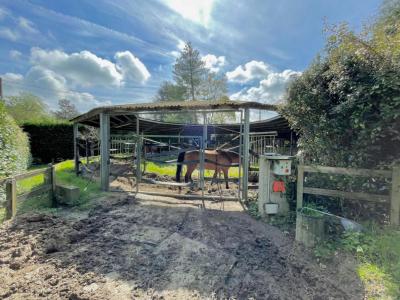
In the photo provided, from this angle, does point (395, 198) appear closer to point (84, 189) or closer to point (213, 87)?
point (84, 189)

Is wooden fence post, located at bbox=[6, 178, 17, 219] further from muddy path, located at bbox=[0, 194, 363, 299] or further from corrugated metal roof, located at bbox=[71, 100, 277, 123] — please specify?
corrugated metal roof, located at bbox=[71, 100, 277, 123]

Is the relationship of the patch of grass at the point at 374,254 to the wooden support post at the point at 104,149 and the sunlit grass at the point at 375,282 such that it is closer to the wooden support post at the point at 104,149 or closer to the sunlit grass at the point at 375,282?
the sunlit grass at the point at 375,282

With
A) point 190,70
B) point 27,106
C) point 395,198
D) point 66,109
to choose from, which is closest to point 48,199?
point 395,198

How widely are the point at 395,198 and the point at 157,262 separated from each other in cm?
322

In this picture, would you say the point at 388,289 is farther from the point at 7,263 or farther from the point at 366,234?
the point at 7,263

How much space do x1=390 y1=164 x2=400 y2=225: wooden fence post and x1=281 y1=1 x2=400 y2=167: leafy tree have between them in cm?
19

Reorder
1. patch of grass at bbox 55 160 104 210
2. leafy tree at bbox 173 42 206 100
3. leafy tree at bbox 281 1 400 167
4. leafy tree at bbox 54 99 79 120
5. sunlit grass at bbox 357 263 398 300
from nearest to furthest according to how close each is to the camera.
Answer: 1. sunlit grass at bbox 357 263 398 300
2. leafy tree at bbox 281 1 400 167
3. patch of grass at bbox 55 160 104 210
4. leafy tree at bbox 173 42 206 100
5. leafy tree at bbox 54 99 79 120

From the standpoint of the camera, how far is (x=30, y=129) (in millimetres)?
12758

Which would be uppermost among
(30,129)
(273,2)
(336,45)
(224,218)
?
(273,2)

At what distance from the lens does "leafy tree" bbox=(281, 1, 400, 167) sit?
254 centimetres

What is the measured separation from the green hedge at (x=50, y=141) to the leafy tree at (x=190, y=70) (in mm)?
12493

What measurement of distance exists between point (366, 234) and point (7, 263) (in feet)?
15.2

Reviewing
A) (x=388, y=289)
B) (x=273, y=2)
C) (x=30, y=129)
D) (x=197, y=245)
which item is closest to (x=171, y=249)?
(x=197, y=245)

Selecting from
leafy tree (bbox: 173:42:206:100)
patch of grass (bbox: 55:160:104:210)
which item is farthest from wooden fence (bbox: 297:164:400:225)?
leafy tree (bbox: 173:42:206:100)
